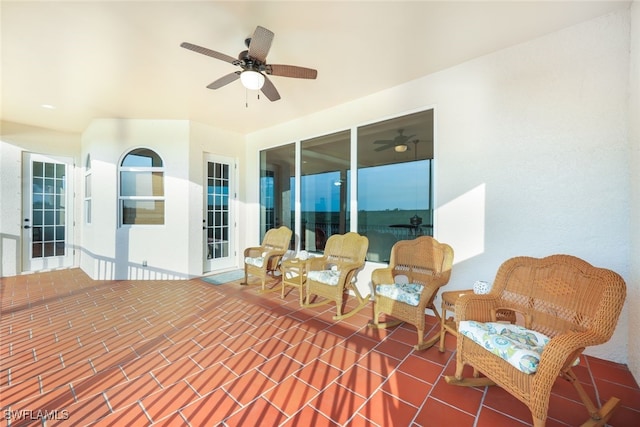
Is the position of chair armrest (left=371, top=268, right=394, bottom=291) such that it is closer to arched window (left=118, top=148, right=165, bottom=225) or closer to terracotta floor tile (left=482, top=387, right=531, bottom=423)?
terracotta floor tile (left=482, top=387, right=531, bottom=423)

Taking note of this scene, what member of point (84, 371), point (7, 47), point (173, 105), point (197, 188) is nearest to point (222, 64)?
point (173, 105)

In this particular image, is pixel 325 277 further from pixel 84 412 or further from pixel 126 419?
pixel 84 412

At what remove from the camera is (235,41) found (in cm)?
244

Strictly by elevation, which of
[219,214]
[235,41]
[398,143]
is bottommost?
[219,214]

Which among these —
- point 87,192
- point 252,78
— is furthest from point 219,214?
point 252,78

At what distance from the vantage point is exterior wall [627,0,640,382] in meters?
1.85

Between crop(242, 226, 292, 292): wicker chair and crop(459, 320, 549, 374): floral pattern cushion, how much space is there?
273 centimetres

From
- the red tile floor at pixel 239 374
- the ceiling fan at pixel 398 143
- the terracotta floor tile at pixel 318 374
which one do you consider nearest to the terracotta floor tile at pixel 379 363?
the red tile floor at pixel 239 374

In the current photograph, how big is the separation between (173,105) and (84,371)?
139 inches

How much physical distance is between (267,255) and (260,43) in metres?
2.65

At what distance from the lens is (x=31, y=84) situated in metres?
3.23

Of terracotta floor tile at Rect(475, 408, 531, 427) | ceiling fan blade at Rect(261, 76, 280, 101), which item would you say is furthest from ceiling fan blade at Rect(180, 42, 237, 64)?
terracotta floor tile at Rect(475, 408, 531, 427)

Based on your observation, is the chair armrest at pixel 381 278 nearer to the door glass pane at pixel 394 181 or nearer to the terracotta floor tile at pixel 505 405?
the door glass pane at pixel 394 181

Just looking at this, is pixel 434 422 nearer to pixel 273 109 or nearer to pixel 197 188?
pixel 273 109
